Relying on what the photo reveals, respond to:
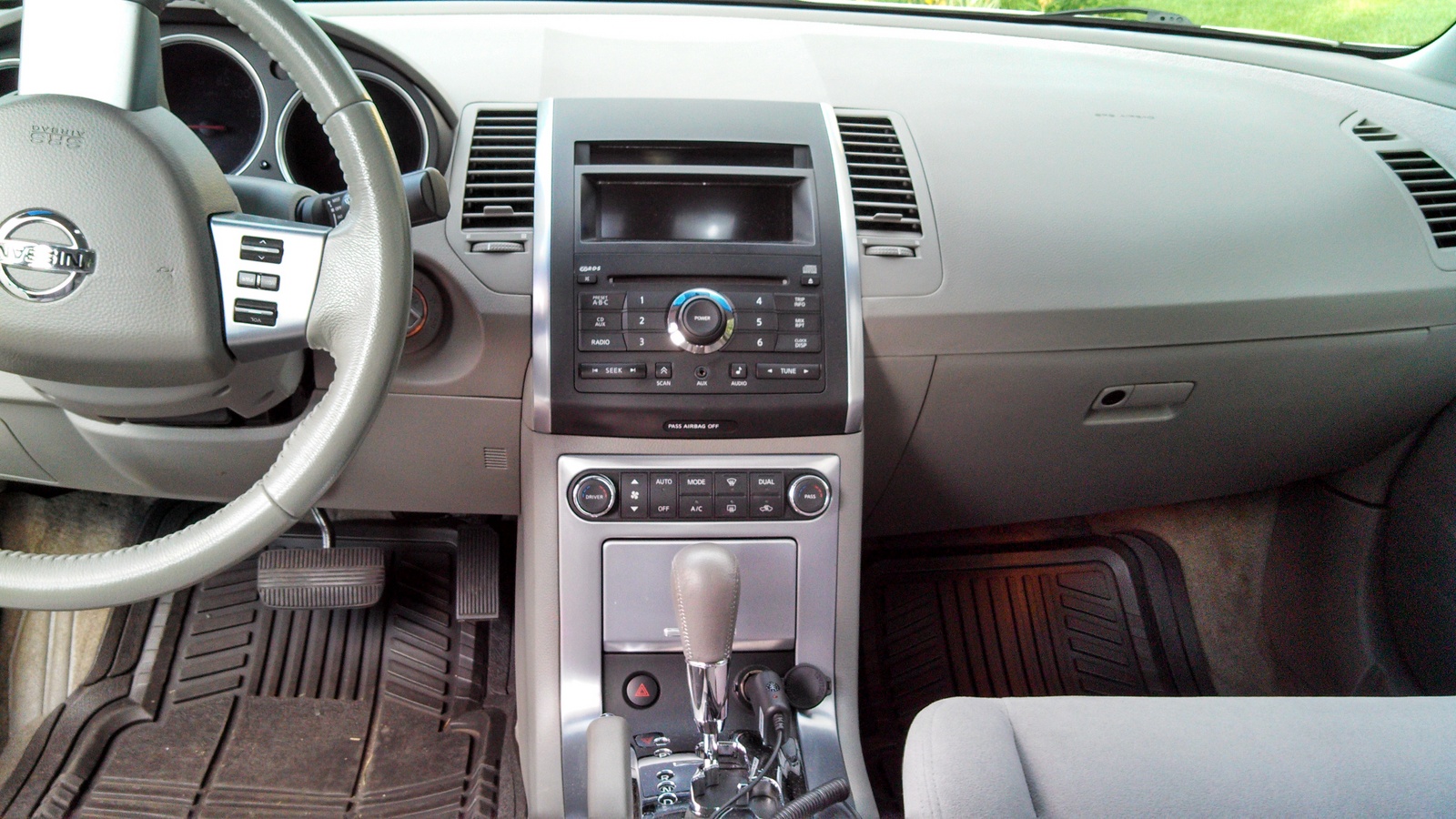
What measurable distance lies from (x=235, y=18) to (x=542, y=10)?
85cm

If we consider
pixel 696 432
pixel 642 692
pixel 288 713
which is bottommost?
pixel 288 713

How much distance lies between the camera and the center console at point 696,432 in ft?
4.02

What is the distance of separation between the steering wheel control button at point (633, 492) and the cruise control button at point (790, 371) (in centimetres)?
21

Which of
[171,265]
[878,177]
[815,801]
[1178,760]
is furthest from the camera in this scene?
[878,177]

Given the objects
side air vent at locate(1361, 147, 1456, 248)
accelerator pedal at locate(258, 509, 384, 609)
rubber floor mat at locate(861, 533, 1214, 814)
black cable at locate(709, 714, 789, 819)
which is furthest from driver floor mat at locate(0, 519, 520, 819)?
side air vent at locate(1361, 147, 1456, 248)

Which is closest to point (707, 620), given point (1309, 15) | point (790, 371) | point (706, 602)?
point (706, 602)

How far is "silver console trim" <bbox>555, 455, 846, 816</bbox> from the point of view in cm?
128

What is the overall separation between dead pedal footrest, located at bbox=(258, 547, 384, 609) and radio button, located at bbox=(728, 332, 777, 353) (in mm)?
927

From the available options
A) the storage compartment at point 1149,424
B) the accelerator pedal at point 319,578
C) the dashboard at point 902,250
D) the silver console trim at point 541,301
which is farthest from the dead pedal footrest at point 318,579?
the storage compartment at point 1149,424

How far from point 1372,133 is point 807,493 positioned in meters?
1.12

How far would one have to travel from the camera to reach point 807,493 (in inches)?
51.0

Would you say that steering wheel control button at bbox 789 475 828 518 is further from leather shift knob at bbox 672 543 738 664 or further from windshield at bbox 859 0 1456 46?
windshield at bbox 859 0 1456 46

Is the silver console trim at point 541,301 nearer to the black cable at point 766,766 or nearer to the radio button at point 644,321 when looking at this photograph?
the radio button at point 644,321

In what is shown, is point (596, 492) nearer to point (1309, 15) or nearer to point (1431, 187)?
point (1431, 187)
